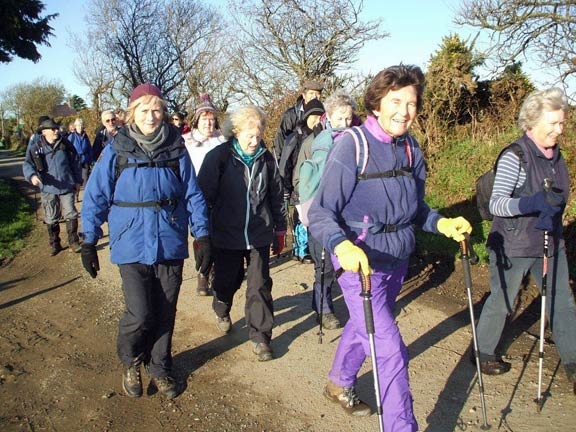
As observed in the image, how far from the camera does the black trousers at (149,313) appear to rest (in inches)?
145

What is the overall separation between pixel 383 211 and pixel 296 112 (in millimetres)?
5044

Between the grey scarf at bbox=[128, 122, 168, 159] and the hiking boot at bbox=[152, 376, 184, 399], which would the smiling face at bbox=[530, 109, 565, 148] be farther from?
A: the hiking boot at bbox=[152, 376, 184, 399]

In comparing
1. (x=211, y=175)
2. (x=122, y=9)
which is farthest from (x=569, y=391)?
(x=122, y=9)

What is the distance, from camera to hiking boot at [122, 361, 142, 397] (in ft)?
12.6

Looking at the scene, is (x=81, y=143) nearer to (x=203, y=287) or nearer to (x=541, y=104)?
(x=203, y=287)

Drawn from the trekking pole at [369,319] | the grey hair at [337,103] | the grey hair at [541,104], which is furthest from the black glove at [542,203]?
the grey hair at [337,103]

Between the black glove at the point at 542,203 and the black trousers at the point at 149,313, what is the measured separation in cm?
244

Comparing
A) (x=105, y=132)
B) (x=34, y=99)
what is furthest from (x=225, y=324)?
(x=34, y=99)

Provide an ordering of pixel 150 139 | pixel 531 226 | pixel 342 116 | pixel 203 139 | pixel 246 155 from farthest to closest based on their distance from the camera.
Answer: pixel 203 139
pixel 342 116
pixel 246 155
pixel 531 226
pixel 150 139

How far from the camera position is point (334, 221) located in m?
2.86

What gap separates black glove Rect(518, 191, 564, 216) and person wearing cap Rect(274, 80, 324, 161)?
13.8ft

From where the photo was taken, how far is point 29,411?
369cm

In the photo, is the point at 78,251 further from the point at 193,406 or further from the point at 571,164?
the point at 571,164

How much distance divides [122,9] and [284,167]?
104 ft
